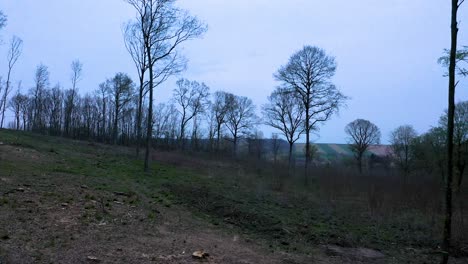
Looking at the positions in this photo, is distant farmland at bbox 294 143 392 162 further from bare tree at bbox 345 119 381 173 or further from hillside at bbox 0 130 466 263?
hillside at bbox 0 130 466 263

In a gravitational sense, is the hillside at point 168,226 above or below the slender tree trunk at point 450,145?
below

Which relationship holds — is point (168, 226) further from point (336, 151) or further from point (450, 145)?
point (336, 151)

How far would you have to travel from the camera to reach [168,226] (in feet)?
36.7

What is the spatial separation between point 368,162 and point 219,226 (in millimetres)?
73668

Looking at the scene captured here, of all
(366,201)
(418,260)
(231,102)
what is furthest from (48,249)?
(231,102)

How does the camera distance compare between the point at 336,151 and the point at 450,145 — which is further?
the point at 336,151

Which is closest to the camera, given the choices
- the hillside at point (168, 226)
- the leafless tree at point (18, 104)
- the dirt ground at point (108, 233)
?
the dirt ground at point (108, 233)

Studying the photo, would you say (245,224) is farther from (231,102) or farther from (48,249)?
(231,102)

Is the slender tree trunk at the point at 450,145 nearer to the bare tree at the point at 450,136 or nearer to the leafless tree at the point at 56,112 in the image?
the bare tree at the point at 450,136

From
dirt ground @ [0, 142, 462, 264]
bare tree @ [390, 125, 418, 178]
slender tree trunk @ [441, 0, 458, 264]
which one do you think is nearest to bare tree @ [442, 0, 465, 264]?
slender tree trunk @ [441, 0, 458, 264]

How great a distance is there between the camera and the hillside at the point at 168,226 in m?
8.29

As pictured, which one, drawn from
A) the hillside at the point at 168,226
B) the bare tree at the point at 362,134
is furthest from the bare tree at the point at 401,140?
the hillside at the point at 168,226

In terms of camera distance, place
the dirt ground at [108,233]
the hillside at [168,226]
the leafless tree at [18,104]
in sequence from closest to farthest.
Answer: the dirt ground at [108,233] < the hillside at [168,226] < the leafless tree at [18,104]

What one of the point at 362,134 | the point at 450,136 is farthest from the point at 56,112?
the point at 450,136
